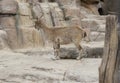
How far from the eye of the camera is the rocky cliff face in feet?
33.1

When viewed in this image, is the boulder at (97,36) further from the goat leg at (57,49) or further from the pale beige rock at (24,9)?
the goat leg at (57,49)

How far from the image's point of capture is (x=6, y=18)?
1023cm

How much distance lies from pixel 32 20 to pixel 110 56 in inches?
332

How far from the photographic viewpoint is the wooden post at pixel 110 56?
9.18ft

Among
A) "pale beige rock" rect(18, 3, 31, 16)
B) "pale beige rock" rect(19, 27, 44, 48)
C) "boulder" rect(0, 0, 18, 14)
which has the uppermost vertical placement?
"boulder" rect(0, 0, 18, 14)

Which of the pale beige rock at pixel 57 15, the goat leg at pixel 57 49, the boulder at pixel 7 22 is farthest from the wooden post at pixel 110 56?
the pale beige rock at pixel 57 15

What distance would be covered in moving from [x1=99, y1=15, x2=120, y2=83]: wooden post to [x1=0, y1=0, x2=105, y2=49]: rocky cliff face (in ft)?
20.8

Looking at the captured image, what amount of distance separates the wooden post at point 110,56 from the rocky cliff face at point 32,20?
250 inches

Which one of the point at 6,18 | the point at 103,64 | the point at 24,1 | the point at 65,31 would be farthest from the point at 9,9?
the point at 103,64

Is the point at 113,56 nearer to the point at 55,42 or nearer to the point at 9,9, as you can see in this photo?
the point at 55,42

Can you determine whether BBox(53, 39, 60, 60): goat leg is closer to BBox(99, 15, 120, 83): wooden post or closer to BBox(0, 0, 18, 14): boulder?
BBox(0, 0, 18, 14): boulder

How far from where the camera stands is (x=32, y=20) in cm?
1116

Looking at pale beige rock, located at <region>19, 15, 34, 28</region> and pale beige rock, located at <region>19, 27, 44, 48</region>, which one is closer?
pale beige rock, located at <region>19, 27, 44, 48</region>

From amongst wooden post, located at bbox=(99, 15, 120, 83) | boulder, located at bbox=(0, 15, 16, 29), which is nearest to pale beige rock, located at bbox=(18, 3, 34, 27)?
A: boulder, located at bbox=(0, 15, 16, 29)
